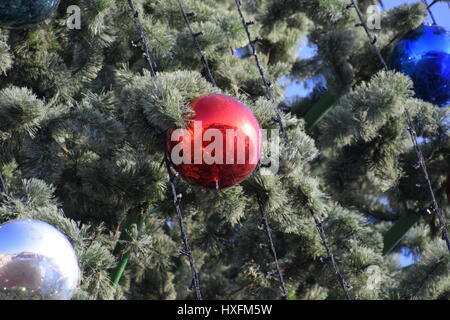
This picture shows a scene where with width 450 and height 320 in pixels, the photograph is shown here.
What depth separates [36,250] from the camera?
3936mm

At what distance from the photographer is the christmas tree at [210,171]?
186 inches

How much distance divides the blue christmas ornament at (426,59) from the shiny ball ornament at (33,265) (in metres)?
2.40

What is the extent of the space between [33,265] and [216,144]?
0.86m

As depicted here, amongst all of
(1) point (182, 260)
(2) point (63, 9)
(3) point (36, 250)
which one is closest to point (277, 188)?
(3) point (36, 250)

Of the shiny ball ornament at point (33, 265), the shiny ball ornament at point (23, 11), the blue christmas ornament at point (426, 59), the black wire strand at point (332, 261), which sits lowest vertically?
the black wire strand at point (332, 261)

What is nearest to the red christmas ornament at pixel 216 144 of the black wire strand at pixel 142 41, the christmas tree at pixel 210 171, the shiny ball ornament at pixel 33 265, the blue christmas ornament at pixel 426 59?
the christmas tree at pixel 210 171

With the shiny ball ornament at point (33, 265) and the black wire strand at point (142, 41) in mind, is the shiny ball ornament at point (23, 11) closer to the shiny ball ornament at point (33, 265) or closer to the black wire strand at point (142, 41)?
the black wire strand at point (142, 41)

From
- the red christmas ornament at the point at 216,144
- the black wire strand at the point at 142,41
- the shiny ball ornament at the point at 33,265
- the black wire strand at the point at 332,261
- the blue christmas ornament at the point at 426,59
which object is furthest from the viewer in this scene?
the blue christmas ornament at the point at 426,59

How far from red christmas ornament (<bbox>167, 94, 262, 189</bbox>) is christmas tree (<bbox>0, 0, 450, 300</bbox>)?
0.23 feet

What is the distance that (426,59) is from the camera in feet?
18.4

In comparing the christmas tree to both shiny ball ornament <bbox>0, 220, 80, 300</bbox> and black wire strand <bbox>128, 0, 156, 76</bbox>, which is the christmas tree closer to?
black wire strand <bbox>128, 0, 156, 76</bbox>

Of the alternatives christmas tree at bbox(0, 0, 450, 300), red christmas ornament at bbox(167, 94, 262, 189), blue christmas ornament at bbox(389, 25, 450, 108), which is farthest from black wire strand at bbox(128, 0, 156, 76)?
blue christmas ornament at bbox(389, 25, 450, 108)

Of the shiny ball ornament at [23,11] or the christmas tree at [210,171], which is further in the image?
the christmas tree at [210,171]
